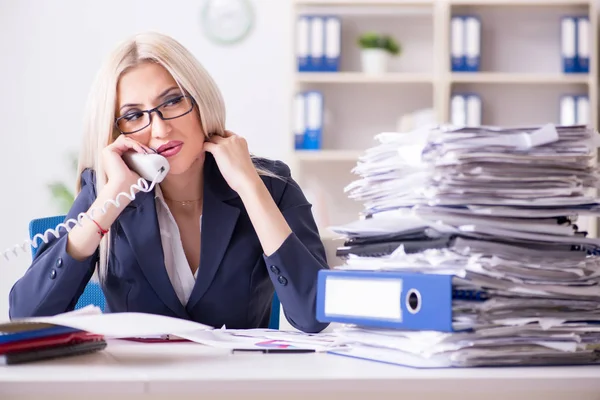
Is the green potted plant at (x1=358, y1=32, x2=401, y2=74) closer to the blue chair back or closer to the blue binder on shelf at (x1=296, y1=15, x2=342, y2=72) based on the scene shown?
the blue binder on shelf at (x1=296, y1=15, x2=342, y2=72)

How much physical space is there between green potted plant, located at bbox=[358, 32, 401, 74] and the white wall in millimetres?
479

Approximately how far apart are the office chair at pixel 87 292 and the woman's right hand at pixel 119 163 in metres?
0.22

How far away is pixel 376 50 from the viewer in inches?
178

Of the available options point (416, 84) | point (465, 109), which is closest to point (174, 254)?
point (465, 109)

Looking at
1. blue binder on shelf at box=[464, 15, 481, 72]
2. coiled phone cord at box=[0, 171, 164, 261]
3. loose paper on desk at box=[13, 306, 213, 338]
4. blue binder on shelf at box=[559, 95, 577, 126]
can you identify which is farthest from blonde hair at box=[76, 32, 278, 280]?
blue binder on shelf at box=[559, 95, 577, 126]

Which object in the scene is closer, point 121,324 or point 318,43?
point 121,324

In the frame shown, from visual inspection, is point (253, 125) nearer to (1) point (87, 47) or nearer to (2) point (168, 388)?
(1) point (87, 47)

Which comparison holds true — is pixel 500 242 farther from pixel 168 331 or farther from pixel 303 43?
pixel 303 43

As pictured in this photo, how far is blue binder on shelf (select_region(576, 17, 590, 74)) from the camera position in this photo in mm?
4484

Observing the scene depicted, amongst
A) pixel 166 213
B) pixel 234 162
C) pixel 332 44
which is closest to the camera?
pixel 234 162

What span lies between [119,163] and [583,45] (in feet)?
11.3

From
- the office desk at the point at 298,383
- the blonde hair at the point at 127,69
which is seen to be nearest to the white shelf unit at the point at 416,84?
the blonde hair at the point at 127,69

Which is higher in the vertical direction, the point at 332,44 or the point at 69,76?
the point at 332,44

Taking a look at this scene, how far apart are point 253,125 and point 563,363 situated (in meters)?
3.92
